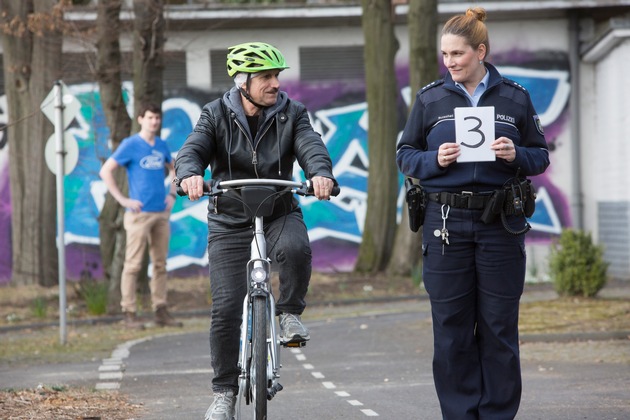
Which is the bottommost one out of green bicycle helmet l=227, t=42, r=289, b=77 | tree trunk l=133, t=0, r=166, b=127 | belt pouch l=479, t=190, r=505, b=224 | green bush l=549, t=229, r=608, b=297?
green bush l=549, t=229, r=608, b=297

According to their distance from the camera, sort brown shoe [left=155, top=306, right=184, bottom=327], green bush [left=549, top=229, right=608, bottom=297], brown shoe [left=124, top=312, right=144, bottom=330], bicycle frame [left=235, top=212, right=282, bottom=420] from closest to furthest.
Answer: bicycle frame [left=235, top=212, right=282, bottom=420], brown shoe [left=124, top=312, right=144, bottom=330], brown shoe [left=155, top=306, right=184, bottom=327], green bush [left=549, top=229, right=608, bottom=297]

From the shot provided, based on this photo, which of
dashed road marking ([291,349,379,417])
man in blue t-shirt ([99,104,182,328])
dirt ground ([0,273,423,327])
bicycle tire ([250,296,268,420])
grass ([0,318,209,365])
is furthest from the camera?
dirt ground ([0,273,423,327])

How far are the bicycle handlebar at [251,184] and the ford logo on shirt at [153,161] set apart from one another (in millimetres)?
8131

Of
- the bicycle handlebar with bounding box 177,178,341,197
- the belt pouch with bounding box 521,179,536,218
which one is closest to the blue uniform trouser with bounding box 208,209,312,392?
the bicycle handlebar with bounding box 177,178,341,197

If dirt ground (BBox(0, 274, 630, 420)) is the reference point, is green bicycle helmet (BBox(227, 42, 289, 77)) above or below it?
above

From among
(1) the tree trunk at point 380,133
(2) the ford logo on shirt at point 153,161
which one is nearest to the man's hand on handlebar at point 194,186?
(2) the ford logo on shirt at point 153,161

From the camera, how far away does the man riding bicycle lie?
701 cm

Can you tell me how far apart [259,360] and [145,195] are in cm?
869

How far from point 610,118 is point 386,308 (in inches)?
344

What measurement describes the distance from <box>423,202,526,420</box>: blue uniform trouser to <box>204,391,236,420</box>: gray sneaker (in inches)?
46.1

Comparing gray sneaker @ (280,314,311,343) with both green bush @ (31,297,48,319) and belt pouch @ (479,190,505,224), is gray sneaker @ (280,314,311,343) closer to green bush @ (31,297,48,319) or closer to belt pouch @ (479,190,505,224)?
belt pouch @ (479,190,505,224)

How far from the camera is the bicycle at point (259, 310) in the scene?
6.49m

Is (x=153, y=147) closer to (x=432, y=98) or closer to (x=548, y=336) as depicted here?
(x=548, y=336)

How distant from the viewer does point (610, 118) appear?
2577 cm
